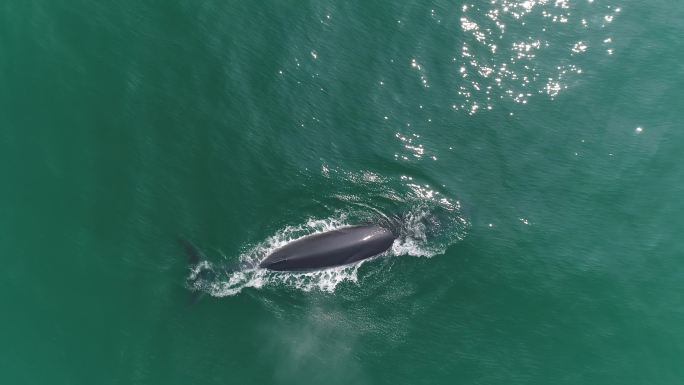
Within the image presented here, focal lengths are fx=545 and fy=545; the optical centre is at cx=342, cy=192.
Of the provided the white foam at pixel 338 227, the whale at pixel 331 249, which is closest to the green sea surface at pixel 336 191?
the white foam at pixel 338 227

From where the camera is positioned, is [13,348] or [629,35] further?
[629,35]

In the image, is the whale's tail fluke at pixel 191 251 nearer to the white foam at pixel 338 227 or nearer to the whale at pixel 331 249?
the white foam at pixel 338 227

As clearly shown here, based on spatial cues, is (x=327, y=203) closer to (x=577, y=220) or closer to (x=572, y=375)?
(x=577, y=220)

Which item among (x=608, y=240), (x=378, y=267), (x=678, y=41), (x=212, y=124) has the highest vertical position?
(x=212, y=124)

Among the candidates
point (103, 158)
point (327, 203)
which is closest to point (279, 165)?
point (327, 203)

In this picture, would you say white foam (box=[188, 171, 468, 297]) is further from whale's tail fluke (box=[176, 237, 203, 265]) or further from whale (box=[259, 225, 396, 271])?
whale (box=[259, 225, 396, 271])

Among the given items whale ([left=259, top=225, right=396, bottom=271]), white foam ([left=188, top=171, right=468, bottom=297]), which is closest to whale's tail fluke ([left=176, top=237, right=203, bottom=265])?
white foam ([left=188, top=171, right=468, bottom=297])
